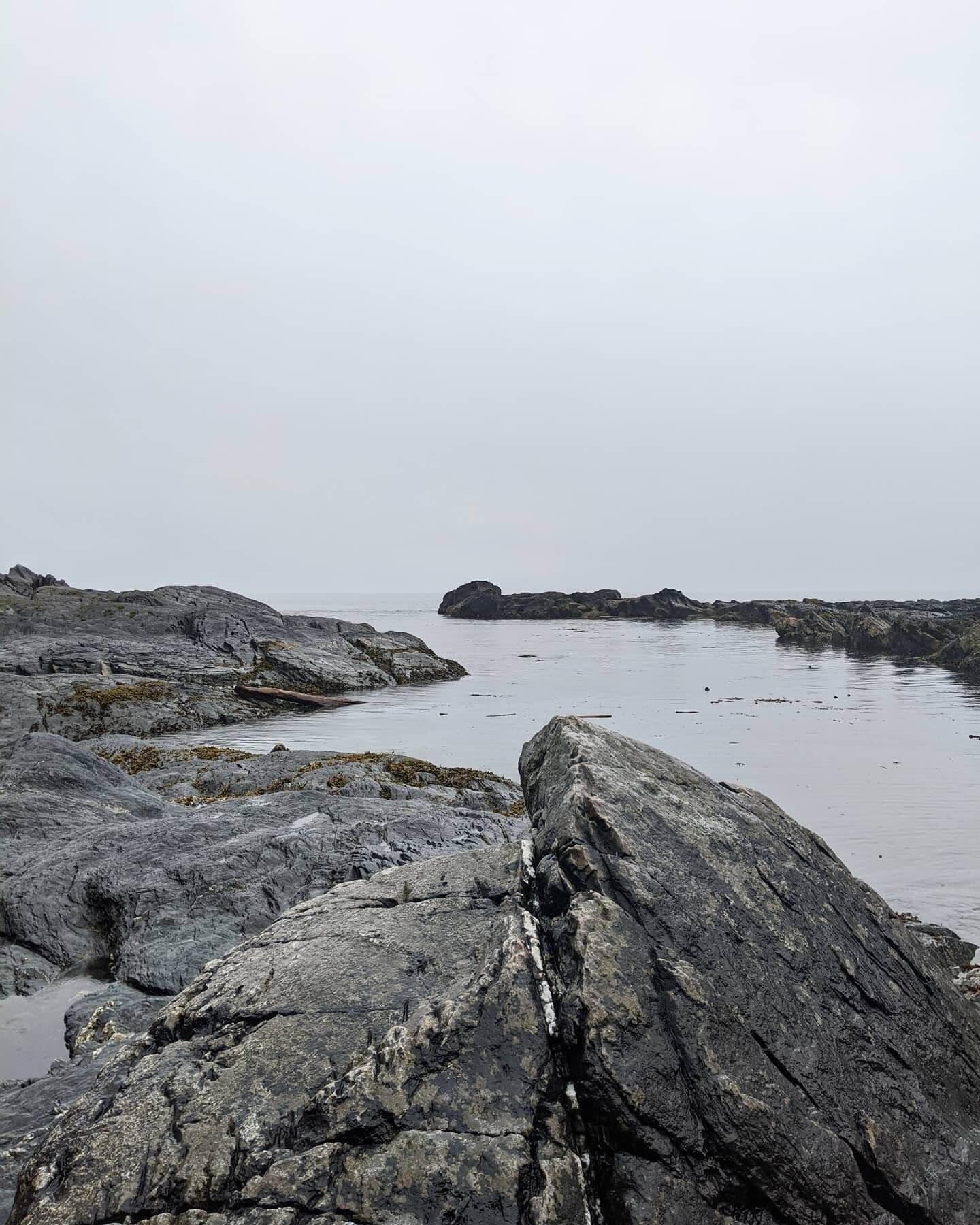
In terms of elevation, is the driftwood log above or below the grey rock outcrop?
below

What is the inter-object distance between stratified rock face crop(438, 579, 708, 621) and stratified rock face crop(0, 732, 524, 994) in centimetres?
Result: 10163

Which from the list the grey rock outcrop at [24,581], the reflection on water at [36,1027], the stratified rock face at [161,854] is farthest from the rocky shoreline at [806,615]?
the grey rock outcrop at [24,581]

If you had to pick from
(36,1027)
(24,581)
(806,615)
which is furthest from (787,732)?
(24,581)

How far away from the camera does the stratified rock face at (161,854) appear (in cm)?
672

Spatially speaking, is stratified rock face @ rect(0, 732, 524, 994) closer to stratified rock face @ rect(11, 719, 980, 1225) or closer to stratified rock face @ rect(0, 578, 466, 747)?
stratified rock face @ rect(11, 719, 980, 1225)

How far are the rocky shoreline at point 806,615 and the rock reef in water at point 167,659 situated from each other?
3473 centimetres

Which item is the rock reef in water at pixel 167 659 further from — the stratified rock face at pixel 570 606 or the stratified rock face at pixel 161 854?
the stratified rock face at pixel 570 606

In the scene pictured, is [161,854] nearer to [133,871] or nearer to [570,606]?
[133,871]

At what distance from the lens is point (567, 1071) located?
3.13 m

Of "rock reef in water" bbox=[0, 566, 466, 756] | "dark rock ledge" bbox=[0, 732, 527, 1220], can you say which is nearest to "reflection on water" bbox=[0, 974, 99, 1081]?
"dark rock ledge" bbox=[0, 732, 527, 1220]

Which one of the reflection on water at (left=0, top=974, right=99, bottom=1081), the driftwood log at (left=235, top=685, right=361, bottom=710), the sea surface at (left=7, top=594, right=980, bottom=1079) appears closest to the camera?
the reflection on water at (left=0, top=974, right=99, bottom=1081)

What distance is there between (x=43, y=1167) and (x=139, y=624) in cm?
3535

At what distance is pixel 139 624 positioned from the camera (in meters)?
35.0

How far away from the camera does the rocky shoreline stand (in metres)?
53.8
